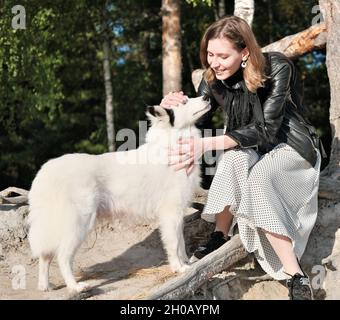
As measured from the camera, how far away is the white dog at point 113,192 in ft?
13.9

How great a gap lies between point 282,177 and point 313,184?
0.36 metres

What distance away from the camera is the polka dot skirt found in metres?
4.12

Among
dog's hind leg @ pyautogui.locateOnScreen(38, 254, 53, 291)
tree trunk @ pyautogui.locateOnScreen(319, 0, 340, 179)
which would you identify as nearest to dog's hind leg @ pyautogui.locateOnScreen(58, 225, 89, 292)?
dog's hind leg @ pyautogui.locateOnScreen(38, 254, 53, 291)

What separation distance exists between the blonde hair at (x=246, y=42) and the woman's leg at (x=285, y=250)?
1134 mm

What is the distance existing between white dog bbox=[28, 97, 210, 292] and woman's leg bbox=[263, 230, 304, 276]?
0.88m

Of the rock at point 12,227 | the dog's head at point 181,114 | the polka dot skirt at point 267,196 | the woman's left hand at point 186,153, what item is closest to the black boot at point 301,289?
the polka dot skirt at point 267,196

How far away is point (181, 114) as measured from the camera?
4.68 meters

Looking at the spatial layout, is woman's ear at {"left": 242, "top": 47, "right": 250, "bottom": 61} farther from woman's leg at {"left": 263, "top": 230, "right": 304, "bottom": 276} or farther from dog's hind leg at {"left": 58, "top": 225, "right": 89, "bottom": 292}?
dog's hind leg at {"left": 58, "top": 225, "right": 89, "bottom": 292}

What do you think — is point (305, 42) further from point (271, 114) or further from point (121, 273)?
point (121, 273)

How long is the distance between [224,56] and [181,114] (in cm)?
68

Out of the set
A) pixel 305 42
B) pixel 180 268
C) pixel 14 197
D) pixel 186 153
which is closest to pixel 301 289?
pixel 180 268

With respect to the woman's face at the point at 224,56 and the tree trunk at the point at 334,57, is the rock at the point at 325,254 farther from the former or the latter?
the woman's face at the point at 224,56

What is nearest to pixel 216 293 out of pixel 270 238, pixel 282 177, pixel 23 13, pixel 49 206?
pixel 270 238

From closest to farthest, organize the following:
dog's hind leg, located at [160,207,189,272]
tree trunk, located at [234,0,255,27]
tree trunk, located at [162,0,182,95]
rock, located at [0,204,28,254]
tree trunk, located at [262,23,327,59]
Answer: dog's hind leg, located at [160,207,189,272] < rock, located at [0,204,28,254] < tree trunk, located at [262,23,327,59] < tree trunk, located at [234,0,255,27] < tree trunk, located at [162,0,182,95]
